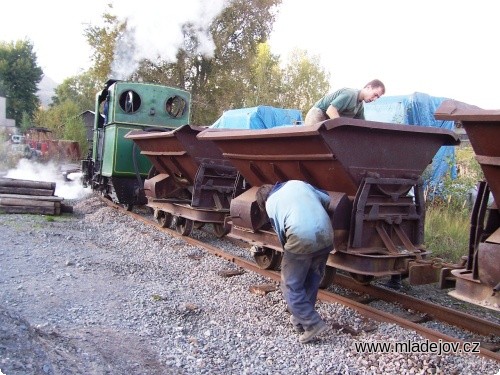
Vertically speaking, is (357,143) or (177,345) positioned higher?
(357,143)

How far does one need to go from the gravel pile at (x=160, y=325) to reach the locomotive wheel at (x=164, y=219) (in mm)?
2125

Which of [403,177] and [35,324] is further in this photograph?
[403,177]

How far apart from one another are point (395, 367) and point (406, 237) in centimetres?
197

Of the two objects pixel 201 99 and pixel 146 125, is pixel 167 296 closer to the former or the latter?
pixel 146 125

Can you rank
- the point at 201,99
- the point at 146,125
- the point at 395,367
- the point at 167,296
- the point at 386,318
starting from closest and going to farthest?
the point at 395,367
the point at 386,318
the point at 167,296
the point at 146,125
the point at 201,99

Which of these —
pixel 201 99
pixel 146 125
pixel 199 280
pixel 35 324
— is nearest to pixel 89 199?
pixel 146 125

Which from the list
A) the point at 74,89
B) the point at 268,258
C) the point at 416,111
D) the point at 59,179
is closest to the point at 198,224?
the point at 268,258

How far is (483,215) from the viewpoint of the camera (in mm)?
4023

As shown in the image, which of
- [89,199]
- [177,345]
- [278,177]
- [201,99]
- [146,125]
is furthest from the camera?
[201,99]

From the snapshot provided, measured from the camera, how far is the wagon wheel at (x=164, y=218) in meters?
9.37

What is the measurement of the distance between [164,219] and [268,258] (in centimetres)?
363

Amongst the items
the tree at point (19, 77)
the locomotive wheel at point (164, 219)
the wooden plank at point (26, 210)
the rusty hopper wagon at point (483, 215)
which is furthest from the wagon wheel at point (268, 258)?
the tree at point (19, 77)

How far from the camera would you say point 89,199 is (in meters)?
13.2

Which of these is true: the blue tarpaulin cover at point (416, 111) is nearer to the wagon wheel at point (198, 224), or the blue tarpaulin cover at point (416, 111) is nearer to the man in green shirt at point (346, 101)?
the wagon wheel at point (198, 224)
